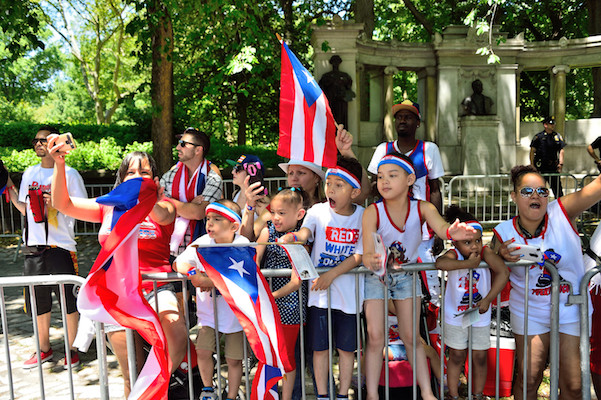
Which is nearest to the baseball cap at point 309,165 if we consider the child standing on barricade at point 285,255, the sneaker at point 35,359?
the child standing on barricade at point 285,255

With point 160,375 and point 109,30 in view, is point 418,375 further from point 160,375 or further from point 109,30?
point 109,30

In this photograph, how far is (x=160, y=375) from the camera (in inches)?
133

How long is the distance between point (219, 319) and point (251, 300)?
21.5 inches

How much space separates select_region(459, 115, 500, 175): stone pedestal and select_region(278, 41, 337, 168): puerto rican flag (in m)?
14.8

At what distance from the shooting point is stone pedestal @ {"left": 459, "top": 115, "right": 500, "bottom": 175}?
1767 centimetres

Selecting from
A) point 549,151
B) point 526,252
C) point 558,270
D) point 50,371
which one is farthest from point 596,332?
point 549,151

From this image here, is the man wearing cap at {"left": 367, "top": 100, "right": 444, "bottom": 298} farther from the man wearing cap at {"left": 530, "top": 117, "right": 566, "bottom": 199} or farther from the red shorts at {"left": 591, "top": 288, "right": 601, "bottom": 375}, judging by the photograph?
the man wearing cap at {"left": 530, "top": 117, "right": 566, "bottom": 199}

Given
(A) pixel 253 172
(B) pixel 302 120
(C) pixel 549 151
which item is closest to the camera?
(B) pixel 302 120

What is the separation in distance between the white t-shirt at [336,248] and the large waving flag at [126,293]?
3.66ft

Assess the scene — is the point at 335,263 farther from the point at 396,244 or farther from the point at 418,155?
the point at 418,155

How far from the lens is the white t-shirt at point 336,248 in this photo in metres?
3.77

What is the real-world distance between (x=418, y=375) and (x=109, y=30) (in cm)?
2603

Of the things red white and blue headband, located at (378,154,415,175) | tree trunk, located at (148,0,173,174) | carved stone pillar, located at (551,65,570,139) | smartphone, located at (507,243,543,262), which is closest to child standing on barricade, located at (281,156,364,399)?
red white and blue headband, located at (378,154,415,175)

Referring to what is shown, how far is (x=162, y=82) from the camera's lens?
1042 centimetres
